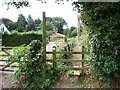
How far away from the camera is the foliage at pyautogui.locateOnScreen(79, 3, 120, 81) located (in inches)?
199

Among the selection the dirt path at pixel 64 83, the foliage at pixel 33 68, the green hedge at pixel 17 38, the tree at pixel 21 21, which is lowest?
the dirt path at pixel 64 83

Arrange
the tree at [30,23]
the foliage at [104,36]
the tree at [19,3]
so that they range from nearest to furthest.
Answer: the foliage at [104,36] < the tree at [19,3] < the tree at [30,23]

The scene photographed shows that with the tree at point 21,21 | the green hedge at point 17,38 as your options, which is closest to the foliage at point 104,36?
the tree at point 21,21

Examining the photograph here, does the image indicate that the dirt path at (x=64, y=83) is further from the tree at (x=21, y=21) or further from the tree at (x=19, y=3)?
the tree at (x=21, y=21)

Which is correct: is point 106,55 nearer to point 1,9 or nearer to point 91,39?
point 91,39

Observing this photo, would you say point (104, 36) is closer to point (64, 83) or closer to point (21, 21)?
point (64, 83)

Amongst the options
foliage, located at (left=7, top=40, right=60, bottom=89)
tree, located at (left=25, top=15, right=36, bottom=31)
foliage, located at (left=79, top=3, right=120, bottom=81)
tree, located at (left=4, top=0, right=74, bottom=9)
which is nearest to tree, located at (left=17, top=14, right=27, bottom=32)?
tree, located at (left=25, top=15, right=36, bottom=31)

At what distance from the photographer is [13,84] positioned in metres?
5.67

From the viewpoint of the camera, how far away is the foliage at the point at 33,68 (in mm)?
5551

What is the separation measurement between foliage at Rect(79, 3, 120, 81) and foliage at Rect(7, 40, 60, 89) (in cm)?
131

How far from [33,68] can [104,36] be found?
2.09m

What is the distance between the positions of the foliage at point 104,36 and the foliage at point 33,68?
51.5 inches

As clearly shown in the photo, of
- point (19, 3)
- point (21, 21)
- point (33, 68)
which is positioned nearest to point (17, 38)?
point (21, 21)

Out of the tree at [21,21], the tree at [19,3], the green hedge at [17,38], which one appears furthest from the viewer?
the green hedge at [17,38]
